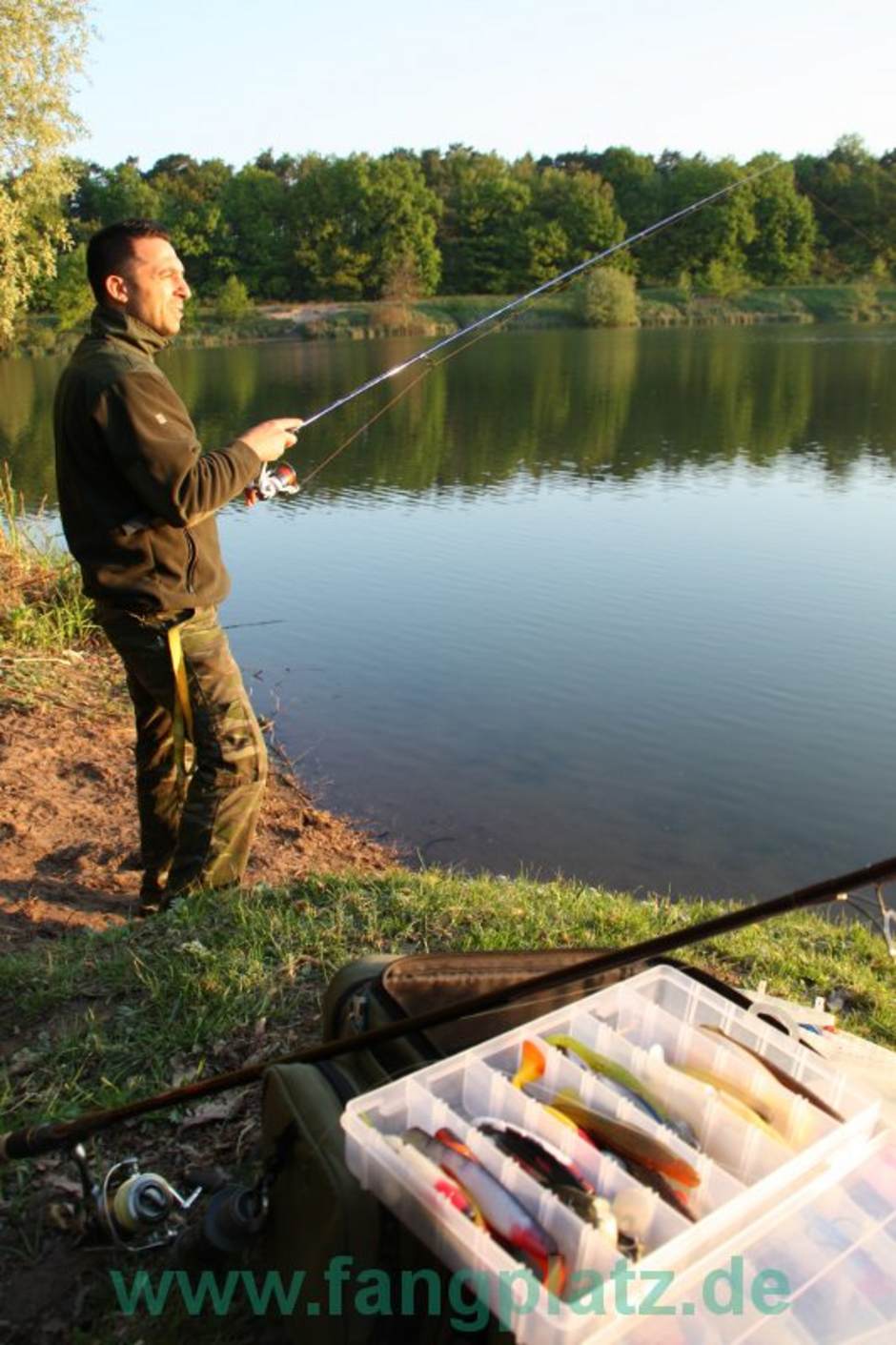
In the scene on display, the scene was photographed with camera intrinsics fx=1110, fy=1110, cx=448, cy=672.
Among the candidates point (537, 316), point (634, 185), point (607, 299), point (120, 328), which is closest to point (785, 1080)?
point (120, 328)

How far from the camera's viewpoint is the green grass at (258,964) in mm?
2789

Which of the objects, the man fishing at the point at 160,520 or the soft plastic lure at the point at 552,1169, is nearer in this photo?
the soft plastic lure at the point at 552,1169

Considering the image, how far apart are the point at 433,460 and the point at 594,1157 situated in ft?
56.4

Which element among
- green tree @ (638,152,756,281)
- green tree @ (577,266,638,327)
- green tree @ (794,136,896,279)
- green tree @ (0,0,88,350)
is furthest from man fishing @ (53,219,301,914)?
green tree @ (577,266,638,327)

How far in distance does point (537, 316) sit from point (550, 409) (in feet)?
101

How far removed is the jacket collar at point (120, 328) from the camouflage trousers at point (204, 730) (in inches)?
34.8

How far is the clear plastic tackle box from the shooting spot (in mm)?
1541

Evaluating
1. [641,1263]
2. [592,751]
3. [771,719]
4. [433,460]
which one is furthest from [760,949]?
[433,460]

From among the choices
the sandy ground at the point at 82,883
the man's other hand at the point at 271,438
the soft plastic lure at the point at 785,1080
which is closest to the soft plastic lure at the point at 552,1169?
the soft plastic lure at the point at 785,1080

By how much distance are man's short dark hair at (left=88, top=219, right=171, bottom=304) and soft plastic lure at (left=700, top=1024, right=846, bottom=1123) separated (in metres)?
2.91

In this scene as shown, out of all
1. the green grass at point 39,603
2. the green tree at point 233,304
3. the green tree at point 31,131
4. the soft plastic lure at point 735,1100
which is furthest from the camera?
the green tree at point 233,304

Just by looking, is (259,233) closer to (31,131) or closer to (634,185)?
(634,185)

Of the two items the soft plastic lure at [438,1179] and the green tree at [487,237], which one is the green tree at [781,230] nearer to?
the soft plastic lure at [438,1179]

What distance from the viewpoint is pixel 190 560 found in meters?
3.68
